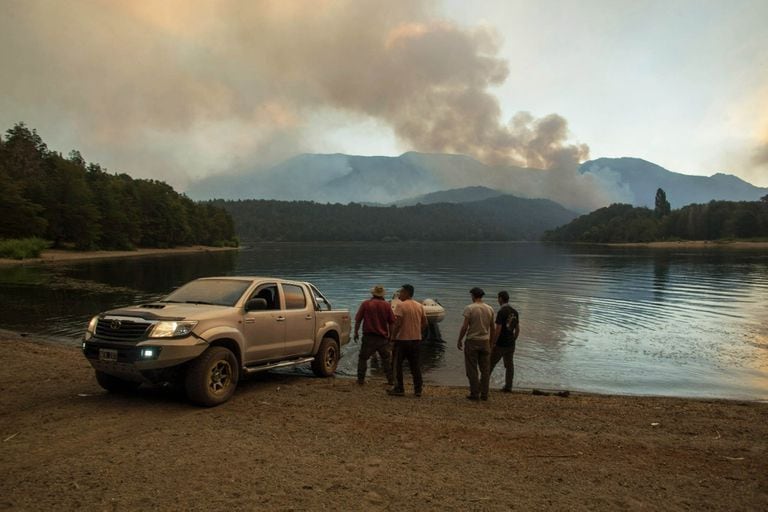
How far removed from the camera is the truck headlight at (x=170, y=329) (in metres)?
8.02

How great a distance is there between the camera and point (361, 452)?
6.70 meters

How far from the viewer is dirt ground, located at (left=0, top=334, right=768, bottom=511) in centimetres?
532

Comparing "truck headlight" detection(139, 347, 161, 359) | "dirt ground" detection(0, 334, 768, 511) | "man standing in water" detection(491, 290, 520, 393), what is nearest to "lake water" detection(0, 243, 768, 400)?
"man standing in water" detection(491, 290, 520, 393)

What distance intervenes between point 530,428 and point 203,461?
4.97 m

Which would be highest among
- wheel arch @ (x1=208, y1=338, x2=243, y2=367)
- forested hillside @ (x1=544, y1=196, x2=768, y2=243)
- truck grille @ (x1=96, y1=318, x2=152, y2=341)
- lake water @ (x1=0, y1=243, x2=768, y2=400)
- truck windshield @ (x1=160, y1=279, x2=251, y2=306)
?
forested hillside @ (x1=544, y1=196, x2=768, y2=243)

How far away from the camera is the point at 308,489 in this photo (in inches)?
215

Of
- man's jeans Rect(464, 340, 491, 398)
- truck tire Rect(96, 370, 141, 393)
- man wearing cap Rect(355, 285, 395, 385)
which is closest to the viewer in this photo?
truck tire Rect(96, 370, 141, 393)

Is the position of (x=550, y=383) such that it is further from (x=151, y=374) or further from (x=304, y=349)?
(x=151, y=374)

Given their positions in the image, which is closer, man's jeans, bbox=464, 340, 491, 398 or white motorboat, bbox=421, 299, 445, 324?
man's jeans, bbox=464, 340, 491, 398

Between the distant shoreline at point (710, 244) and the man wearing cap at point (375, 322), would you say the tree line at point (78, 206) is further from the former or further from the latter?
the distant shoreline at point (710, 244)

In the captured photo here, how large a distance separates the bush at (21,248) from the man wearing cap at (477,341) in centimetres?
6733

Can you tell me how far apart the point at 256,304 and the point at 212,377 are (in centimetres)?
152

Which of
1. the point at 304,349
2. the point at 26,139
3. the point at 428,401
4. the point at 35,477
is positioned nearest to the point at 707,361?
the point at 428,401

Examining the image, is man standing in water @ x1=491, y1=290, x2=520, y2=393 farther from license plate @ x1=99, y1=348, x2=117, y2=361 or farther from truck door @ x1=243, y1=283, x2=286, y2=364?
license plate @ x1=99, y1=348, x2=117, y2=361
